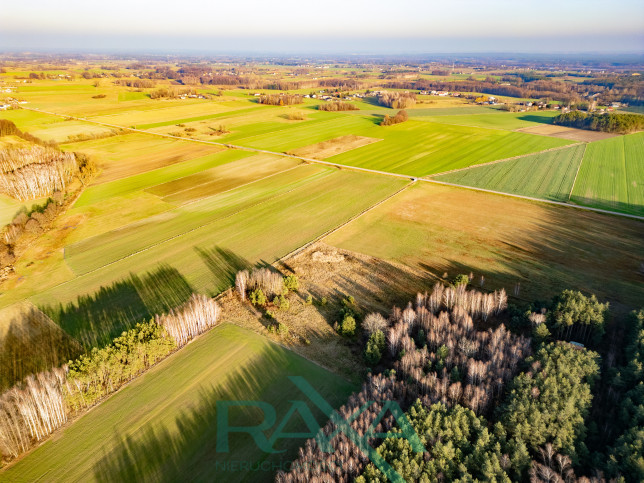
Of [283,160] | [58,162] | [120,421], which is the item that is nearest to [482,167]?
[283,160]

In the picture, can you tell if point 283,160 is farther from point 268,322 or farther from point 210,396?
point 210,396

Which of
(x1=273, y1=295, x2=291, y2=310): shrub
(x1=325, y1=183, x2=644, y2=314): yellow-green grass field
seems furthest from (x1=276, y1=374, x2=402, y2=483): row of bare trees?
(x1=325, y1=183, x2=644, y2=314): yellow-green grass field

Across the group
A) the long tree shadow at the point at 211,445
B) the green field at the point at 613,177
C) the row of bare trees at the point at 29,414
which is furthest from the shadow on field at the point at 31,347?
the green field at the point at 613,177

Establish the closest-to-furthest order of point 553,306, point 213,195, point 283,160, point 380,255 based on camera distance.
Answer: point 553,306 → point 380,255 → point 213,195 → point 283,160

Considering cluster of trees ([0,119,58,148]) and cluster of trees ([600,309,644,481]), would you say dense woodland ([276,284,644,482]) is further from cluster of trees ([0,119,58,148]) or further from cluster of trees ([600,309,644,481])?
cluster of trees ([0,119,58,148])

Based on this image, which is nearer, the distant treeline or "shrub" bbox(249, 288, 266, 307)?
"shrub" bbox(249, 288, 266, 307)

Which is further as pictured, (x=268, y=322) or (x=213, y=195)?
(x=213, y=195)

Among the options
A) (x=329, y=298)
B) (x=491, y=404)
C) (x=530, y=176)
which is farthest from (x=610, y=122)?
(x=491, y=404)
